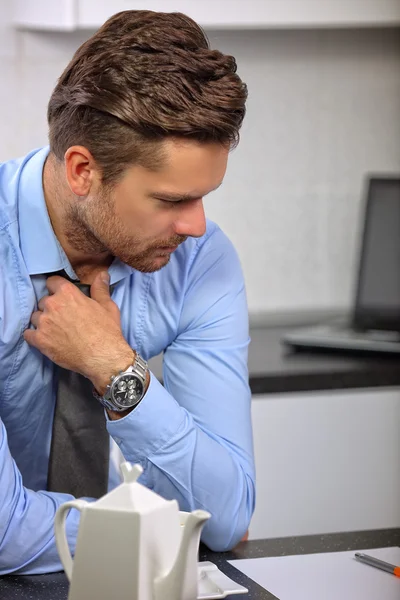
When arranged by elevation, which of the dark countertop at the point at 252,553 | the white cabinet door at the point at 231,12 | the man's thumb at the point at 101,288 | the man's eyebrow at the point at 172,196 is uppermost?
the white cabinet door at the point at 231,12

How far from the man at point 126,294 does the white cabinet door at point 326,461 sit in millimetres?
808

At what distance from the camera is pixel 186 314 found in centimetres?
158

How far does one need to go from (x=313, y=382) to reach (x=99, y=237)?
1024mm

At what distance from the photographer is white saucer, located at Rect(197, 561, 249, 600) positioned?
46.0 inches

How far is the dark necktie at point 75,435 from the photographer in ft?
5.00

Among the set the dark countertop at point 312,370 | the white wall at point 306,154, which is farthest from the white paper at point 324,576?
the white wall at point 306,154

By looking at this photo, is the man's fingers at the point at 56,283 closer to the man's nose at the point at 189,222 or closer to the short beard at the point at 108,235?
the short beard at the point at 108,235

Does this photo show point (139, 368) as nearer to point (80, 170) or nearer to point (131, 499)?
point (80, 170)

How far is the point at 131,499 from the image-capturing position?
931 mm

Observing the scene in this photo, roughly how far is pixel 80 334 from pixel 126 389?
0.11 m

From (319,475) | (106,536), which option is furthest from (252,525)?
(106,536)

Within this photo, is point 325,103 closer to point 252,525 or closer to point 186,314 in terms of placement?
point 252,525

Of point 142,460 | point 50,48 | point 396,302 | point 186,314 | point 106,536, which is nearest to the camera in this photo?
point 106,536

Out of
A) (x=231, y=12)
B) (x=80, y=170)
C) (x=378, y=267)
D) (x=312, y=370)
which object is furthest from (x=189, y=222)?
(x=378, y=267)
